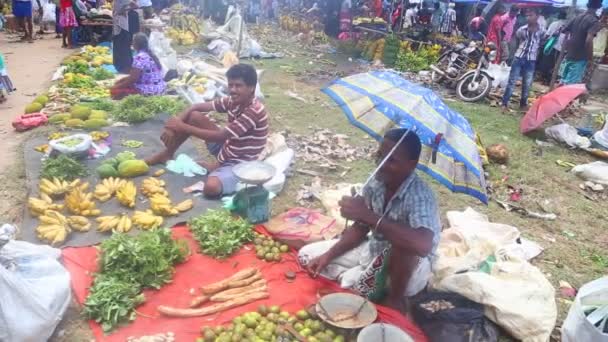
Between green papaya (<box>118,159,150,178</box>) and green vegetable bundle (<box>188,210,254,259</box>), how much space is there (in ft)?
4.16

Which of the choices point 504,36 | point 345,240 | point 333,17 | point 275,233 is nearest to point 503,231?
point 345,240

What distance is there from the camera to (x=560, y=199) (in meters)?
5.80

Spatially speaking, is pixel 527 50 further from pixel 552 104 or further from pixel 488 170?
pixel 488 170

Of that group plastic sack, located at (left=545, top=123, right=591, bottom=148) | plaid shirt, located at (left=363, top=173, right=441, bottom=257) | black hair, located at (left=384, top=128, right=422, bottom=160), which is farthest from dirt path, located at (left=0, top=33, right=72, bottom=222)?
plastic sack, located at (left=545, top=123, right=591, bottom=148)

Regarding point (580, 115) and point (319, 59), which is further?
point (319, 59)

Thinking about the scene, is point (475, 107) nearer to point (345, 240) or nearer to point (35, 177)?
point (345, 240)

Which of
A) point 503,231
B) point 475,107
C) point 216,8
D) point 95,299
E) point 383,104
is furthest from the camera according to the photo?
point 216,8

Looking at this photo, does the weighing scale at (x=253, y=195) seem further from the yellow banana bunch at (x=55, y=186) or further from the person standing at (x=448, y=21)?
the person standing at (x=448, y=21)

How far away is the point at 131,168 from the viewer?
502 centimetres

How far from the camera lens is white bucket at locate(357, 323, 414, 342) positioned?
8.90 ft

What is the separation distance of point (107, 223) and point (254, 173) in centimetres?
145

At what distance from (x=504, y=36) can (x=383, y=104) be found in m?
11.0

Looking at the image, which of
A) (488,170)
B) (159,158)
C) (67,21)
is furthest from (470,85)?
(67,21)

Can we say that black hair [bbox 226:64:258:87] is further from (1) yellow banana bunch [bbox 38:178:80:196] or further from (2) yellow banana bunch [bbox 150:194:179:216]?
(1) yellow banana bunch [bbox 38:178:80:196]
